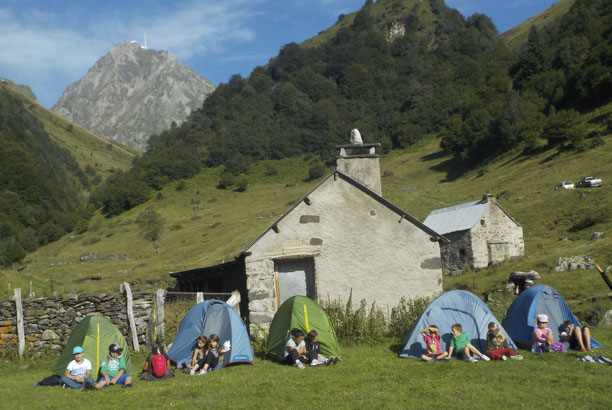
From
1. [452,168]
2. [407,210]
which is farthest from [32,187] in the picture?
[407,210]

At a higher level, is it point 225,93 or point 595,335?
point 225,93

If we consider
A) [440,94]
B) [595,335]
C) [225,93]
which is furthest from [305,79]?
[595,335]

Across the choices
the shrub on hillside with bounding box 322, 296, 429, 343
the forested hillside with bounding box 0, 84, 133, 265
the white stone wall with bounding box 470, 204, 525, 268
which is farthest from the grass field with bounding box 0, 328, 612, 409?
the forested hillside with bounding box 0, 84, 133, 265

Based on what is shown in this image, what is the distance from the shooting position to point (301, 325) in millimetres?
→ 13023

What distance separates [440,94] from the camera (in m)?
119

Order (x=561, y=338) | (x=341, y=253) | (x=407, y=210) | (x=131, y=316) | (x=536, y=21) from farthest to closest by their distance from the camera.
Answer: (x=536, y=21)
(x=407, y=210)
(x=341, y=253)
(x=131, y=316)
(x=561, y=338)

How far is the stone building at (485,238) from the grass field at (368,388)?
77.2ft

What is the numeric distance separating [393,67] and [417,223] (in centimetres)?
12994

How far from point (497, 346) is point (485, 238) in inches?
993

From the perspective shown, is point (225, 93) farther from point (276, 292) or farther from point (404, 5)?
point (276, 292)

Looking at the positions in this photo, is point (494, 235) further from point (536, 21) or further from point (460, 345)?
point (536, 21)

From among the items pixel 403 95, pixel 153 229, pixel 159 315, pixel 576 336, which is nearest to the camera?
pixel 576 336


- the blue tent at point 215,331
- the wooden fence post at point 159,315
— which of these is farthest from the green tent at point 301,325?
the wooden fence post at point 159,315

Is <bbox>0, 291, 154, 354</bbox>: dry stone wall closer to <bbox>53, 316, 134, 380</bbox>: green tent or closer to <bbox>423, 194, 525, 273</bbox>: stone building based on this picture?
<bbox>53, 316, 134, 380</bbox>: green tent
